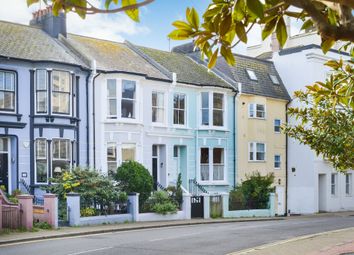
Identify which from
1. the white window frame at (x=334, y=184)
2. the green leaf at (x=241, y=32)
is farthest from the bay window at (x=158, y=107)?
the green leaf at (x=241, y=32)

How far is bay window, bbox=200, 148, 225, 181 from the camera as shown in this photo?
34688 mm

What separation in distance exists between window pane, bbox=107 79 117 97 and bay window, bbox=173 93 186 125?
15.4 ft

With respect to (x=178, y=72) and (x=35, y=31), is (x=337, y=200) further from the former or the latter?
(x=35, y=31)

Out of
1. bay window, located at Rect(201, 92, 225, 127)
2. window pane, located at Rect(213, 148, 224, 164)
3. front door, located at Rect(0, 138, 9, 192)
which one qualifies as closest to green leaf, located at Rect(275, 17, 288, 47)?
front door, located at Rect(0, 138, 9, 192)

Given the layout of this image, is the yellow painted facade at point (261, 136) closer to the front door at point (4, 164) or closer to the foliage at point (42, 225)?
the front door at point (4, 164)

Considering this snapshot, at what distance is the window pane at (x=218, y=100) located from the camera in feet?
116

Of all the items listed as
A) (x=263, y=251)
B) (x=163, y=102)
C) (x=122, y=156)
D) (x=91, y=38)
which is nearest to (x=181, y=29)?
(x=263, y=251)

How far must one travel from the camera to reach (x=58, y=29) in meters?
31.2

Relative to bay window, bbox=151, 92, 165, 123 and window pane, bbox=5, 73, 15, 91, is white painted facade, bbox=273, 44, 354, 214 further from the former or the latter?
window pane, bbox=5, 73, 15, 91

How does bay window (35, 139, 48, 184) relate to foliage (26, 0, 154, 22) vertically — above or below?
below

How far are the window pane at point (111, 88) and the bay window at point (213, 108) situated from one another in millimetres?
6873

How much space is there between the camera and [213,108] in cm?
3503

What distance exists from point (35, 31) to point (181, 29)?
1089 inches

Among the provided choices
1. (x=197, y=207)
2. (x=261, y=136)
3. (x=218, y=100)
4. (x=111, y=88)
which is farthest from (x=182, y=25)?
(x=261, y=136)
